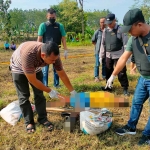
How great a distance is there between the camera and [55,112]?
11.9ft

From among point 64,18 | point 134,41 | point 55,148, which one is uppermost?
point 64,18

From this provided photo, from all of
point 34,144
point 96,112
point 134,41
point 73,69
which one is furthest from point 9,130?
point 73,69

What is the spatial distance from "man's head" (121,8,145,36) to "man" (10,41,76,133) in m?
0.80

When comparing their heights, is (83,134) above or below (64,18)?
below

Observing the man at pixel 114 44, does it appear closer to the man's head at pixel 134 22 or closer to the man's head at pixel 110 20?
the man's head at pixel 110 20

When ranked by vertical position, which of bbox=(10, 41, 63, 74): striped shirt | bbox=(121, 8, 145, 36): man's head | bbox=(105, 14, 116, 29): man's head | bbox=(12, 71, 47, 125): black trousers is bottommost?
bbox=(12, 71, 47, 125): black trousers

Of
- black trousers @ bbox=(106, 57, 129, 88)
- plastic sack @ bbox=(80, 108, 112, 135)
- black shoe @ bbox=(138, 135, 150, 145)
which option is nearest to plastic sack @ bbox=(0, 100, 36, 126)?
plastic sack @ bbox=(80, 108, 112, 135)

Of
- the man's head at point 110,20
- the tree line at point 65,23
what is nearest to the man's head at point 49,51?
the man's head at point 110,20

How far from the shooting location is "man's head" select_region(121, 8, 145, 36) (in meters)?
2.21

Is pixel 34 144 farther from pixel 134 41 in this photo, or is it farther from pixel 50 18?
pixel 50 18

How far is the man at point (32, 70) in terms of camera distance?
244cm

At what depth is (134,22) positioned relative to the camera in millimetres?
2223

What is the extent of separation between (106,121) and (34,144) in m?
1.00

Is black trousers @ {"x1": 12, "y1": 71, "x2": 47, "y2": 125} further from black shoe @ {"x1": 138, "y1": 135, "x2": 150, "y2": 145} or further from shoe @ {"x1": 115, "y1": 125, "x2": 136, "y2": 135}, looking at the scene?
black shoe @ {"x1": 138, "y1": 135, "x2": 150, "y2": 145}
